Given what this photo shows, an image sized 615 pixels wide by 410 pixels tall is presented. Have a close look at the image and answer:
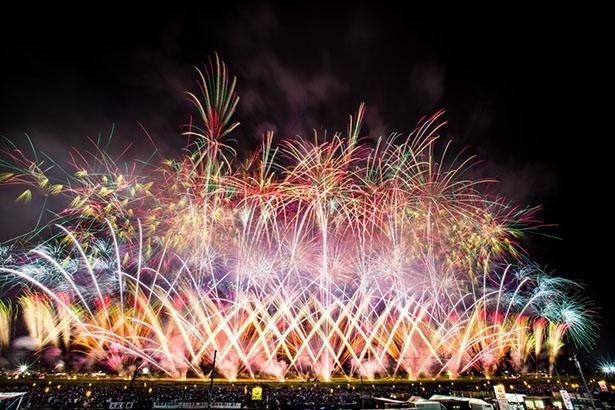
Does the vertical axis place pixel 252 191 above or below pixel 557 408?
above

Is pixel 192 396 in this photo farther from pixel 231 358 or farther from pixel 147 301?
pixel 147 301

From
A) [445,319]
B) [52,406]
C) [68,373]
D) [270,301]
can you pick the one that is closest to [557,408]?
[445,319]

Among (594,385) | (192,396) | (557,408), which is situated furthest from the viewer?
(594,385)

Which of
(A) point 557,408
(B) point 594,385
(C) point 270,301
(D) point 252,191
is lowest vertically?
(A) point 557,408

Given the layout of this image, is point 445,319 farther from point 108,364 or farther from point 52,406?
point 108,364

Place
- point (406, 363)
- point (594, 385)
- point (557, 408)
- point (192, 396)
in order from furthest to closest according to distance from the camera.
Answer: point (594, 385) < point (406, 363) < point (192, 396) < point (557, 408)

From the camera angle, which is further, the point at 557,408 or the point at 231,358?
the point at 231,358

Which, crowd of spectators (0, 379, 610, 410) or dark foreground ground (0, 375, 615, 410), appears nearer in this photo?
dark foreground ground (0, 375, 615, 410)

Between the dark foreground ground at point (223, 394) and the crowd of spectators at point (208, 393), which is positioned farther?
the crowd of spectators at point (208, 393)

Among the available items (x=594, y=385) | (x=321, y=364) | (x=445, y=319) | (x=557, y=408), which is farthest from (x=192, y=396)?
(x=594, y=385)
